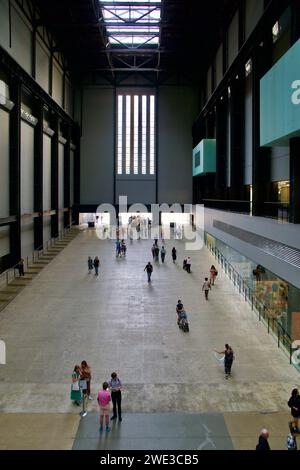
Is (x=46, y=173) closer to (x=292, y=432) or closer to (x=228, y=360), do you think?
(x=228, y=360)

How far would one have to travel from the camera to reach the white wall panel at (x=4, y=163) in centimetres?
2489

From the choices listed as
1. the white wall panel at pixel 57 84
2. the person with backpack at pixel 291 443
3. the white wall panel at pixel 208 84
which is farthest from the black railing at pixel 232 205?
the white wall panel at pixel 57 84

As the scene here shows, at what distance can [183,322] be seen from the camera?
647 inches

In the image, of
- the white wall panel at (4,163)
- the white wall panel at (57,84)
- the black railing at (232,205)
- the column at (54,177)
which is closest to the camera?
the black railing at (232,205)

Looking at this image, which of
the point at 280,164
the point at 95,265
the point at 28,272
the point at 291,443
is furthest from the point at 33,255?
the point at 291,443

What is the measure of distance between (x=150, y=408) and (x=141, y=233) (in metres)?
30.6

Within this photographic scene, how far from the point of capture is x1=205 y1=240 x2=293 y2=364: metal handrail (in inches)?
590

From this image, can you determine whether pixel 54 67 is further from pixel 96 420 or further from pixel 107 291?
pixel 96 420

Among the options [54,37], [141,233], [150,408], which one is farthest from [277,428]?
[54,37]

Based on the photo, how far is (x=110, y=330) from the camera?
16500mm

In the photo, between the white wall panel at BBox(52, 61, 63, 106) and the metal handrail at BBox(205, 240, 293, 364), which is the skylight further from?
the metal handrail at BBox(205, 240, 293, 364)

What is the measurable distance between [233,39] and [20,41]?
562 inches

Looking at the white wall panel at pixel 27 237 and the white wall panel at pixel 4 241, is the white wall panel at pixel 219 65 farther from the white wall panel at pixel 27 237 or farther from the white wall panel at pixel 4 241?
the white wall panel at pixel 4 241

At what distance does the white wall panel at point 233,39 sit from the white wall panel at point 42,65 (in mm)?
14404
